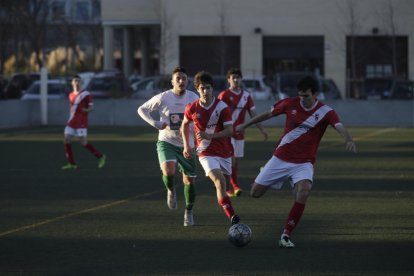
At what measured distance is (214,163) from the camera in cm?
1238

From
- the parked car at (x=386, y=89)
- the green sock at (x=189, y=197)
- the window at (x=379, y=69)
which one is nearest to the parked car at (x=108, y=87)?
the parked car at (x=386, y=89)

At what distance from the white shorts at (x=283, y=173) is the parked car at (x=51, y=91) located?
102ft

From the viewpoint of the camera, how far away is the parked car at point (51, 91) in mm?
42469

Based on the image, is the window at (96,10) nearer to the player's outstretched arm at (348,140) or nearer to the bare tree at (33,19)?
the bare tree at (33,19)

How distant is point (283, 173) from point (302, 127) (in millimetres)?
546

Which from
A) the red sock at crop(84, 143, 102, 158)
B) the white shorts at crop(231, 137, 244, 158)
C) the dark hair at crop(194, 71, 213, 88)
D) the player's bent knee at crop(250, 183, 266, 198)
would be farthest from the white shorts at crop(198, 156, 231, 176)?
the red sock at crop(84, 143, 102, 158)

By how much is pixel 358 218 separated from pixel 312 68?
4207cm

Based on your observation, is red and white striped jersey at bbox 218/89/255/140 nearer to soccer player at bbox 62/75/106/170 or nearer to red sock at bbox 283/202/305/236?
soccer player at bbox 62/75/106/170

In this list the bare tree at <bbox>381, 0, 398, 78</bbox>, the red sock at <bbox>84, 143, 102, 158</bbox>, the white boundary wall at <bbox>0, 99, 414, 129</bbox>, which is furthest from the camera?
the bare tree at <bbox>381, 0, 398, 78</bbox>

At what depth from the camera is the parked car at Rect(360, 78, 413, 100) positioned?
137 ft

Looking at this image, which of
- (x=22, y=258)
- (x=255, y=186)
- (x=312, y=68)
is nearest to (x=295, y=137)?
(x=255, y=186)

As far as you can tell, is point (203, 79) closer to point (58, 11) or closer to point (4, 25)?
point (4, 25)

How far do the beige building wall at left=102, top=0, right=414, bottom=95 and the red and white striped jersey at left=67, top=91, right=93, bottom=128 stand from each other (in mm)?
32241

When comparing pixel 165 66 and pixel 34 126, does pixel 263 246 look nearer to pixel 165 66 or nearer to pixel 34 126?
pixel 34 126
